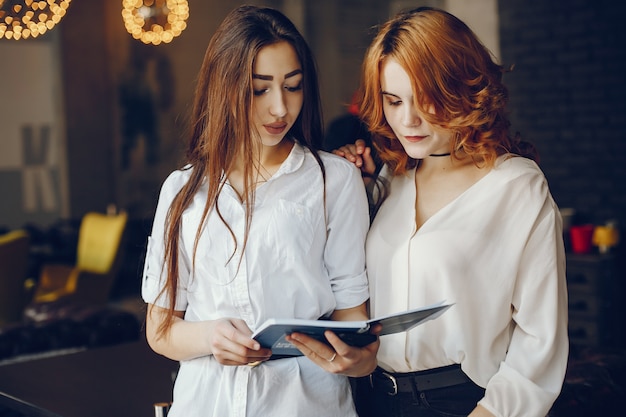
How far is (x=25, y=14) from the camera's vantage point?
1.96m

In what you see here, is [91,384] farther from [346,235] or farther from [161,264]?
[346,235]

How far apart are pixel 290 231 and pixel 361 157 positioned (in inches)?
14.6

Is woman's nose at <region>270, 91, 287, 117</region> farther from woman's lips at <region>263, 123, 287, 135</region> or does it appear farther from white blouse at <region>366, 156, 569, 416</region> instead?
white blouse at <region>366, 156, 569, 416</region>

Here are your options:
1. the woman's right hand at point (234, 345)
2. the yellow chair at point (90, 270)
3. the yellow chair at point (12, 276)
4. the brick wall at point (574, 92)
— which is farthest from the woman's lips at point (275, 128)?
the yellow chair at point (90, 270)

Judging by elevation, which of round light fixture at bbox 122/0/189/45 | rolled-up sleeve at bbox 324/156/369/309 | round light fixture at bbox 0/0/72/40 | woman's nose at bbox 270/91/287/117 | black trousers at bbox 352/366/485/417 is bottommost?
black trousers at bbox 352/366/485/417

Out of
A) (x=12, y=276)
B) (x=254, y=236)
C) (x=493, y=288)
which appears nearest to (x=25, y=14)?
(x=254, y=236)

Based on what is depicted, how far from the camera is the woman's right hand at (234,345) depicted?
5.03 ft

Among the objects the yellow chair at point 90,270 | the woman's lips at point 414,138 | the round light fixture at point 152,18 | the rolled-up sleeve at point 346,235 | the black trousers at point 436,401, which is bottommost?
the yellow chair at point 90,270

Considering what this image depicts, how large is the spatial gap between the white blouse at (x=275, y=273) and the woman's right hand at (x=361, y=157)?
7.0 inches

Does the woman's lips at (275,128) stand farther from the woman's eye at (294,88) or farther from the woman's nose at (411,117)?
the woman's nose at (411,117)

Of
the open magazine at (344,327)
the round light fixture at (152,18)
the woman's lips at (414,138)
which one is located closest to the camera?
the open magazine at (344,327)

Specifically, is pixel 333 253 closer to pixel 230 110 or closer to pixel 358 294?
pixel 358 294

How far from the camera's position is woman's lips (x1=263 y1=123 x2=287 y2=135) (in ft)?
5.54

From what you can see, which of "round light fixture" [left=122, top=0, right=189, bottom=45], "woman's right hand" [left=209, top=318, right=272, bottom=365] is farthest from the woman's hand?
"round light fixture" [left=122, top=0, right=189, bottom=45]
